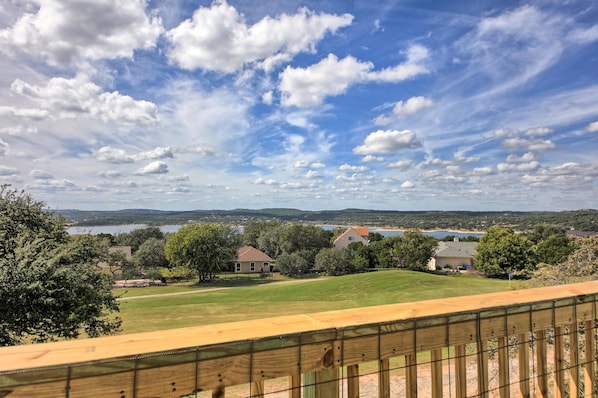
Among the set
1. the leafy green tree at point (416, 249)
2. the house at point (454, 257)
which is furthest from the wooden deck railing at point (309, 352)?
the house at point (454, 257)

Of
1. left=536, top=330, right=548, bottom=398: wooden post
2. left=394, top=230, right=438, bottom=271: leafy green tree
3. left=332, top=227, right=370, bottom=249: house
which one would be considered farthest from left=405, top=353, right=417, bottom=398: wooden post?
left=332, top=227, right=370, bottom=249: house

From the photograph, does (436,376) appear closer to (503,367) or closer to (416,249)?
(503,367)

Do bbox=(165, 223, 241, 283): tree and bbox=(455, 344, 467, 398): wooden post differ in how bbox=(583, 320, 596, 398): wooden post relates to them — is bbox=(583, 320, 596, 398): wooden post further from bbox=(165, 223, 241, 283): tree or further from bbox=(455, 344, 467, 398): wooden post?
bbox=(165, 223, 241, 283): tree

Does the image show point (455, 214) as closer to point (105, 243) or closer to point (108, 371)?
point (105, 243)

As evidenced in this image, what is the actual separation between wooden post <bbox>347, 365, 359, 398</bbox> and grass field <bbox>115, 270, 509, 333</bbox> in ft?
65.6

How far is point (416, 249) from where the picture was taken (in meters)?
48.8

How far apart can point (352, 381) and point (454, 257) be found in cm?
5768

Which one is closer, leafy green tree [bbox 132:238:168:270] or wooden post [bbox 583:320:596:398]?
wooden post [bbox 583:320:596:398]

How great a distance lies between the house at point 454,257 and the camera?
53375 millimetres

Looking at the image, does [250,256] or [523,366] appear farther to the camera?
[250,256]

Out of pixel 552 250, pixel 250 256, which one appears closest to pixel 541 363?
pixel 552 250

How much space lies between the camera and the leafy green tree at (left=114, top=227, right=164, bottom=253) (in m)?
69.8

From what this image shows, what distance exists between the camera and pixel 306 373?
1.32 meters

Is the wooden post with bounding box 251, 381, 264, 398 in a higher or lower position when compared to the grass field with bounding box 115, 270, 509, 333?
higher
